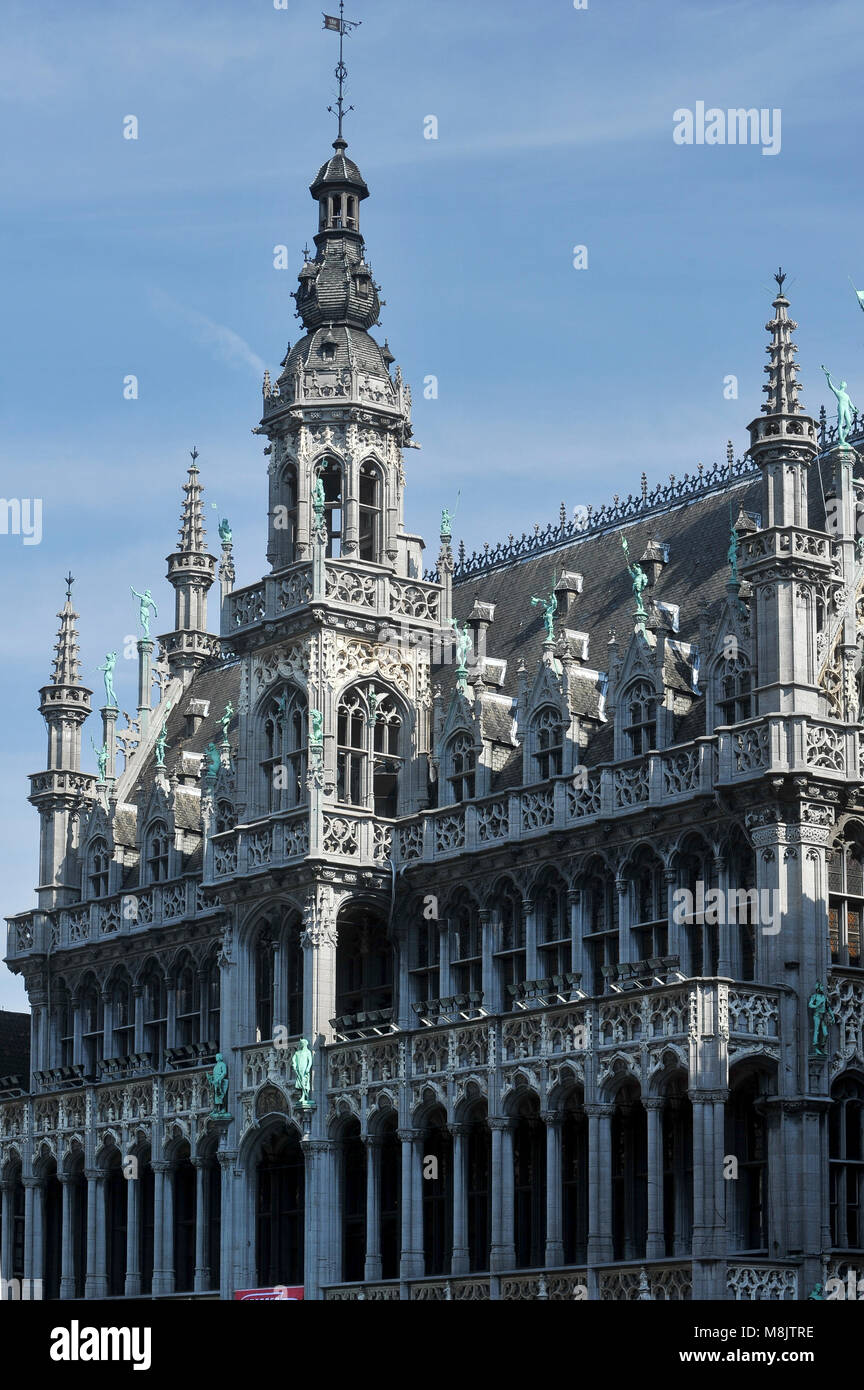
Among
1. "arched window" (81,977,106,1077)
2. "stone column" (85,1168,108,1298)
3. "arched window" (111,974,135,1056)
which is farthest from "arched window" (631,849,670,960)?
"arched window" (81,977,106,1077)

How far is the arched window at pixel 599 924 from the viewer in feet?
167

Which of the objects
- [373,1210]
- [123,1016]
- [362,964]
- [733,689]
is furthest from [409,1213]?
[123,1016]

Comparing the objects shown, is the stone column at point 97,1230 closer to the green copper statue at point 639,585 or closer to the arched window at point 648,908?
the arched window at point 648,908

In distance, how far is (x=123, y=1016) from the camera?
67062 millimetres

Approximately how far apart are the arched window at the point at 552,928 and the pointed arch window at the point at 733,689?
6197 millimetres

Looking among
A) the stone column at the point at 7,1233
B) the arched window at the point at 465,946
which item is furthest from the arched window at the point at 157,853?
the arched window at the point at 465,946

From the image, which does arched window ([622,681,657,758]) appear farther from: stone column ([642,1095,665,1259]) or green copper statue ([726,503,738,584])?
stone column ([642,1095,665,1259])

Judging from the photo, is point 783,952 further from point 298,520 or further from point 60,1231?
point 60,1231

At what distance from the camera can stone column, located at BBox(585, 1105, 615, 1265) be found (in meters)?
46.5

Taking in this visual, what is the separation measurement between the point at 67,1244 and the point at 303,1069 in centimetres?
1348

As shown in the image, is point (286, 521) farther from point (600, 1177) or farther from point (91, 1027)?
point (600, 1177)
